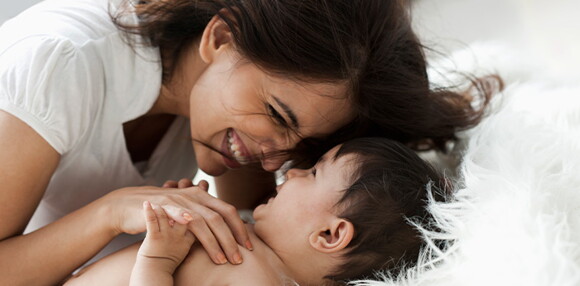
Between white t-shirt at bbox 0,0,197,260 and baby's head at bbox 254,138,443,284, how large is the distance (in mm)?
365

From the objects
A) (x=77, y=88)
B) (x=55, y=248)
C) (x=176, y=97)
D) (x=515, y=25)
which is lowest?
(x=515, y=25)

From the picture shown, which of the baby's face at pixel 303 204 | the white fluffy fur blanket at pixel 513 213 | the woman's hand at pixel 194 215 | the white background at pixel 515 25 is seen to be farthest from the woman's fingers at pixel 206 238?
the white background at pixel 515 25

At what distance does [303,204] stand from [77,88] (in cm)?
45

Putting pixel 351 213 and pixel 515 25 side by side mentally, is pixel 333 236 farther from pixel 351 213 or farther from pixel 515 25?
pixel 515 25

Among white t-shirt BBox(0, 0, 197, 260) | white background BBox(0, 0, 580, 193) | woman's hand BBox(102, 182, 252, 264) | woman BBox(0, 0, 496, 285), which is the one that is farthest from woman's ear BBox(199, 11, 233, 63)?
white background BBox(0, 0, 580, 193)

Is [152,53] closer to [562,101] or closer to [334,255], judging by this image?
[334,255]

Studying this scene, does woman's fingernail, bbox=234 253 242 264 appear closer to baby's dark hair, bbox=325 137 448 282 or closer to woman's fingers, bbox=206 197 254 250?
woman's fingers, bbox=206 197 254 250

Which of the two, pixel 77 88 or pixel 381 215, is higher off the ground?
pixel 77 88

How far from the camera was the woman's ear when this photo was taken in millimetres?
1223

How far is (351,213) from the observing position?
3.43 feet

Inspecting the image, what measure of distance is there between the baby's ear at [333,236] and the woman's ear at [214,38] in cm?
40

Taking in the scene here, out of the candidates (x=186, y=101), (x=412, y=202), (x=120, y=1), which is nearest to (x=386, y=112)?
(x=412, y=202)

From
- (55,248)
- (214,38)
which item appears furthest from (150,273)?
(214,38)

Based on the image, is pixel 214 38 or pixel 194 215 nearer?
pixel 194 215
